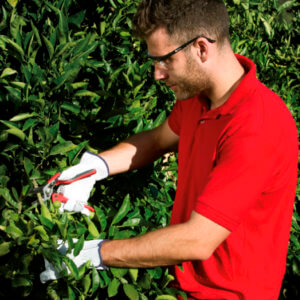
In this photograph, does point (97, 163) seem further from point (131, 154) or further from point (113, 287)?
point (113, 287)

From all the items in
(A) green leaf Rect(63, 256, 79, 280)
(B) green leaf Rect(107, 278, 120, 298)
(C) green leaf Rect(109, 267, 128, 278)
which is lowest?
(B) green leaf Rect(107, 278, 120, 298)

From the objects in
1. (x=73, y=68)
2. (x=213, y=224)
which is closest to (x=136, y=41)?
(x=73, y=68)

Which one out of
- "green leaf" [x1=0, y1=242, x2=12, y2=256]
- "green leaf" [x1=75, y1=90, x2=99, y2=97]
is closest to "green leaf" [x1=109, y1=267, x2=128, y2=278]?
"green leaf" [x1=0, y1=242, x2=12, y2=256]

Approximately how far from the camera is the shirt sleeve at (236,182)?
1.56 meters

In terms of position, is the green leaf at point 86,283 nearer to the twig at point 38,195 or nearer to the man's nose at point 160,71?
the twig at point 38,195

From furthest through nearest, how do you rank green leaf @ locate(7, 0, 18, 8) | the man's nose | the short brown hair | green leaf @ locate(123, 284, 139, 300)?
1. the man's nose
2. the short brown hair
3. green leaf @ locate(7, 0, 18, 8)
4. green leaf @ locate(123, 284, 139, 300)

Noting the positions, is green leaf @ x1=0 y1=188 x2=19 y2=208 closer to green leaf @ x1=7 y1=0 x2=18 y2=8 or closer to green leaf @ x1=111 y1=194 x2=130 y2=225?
green leaf @ x1=111 y1=194 x2=130 y2=225

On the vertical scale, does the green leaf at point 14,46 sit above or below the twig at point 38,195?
above

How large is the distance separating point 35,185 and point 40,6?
2.63 feet

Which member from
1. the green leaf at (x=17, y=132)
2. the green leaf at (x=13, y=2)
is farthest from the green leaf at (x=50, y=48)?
the green leaf at (x=17, y=132)

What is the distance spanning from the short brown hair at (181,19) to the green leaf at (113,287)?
1059 mm

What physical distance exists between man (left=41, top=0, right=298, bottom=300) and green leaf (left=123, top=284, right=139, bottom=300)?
4.2 inches

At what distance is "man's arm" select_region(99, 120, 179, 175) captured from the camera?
2.13 meters

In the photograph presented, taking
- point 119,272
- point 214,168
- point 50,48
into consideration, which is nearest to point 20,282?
point 119,272
